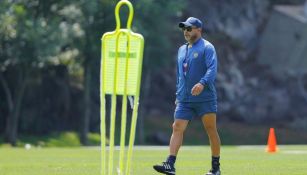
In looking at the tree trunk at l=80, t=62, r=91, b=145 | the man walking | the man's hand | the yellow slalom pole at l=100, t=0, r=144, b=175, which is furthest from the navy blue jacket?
the tree trunk at l=80, t=62, r=91, b=145

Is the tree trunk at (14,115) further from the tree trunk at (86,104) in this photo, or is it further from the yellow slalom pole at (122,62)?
the yellow slalom pole at (122,62)

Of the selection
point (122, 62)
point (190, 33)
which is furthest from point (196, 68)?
point (122, 62)

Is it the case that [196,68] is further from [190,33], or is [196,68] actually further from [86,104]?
[86,104]

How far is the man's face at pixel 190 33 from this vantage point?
1398cm

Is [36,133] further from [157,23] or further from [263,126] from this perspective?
[263,126]

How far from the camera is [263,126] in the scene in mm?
69375

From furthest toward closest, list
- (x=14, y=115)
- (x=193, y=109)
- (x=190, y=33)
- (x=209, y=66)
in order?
(x=14, y=115) < (x=193, y=109) < (x=190, y=33) < (x=209, y=66)

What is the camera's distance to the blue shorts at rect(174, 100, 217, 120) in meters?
14.1

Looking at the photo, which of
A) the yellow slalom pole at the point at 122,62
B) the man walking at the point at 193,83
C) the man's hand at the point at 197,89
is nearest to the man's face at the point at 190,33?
the man walking at the point at 193,83

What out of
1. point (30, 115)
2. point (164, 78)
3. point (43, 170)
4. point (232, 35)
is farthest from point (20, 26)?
point (43, 170)

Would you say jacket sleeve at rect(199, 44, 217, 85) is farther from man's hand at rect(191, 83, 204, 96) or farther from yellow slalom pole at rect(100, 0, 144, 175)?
yellow slalom pole at rect(100, 0, 144, 175)

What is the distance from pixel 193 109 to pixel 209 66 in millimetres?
724

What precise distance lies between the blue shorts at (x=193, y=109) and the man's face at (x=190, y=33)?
34.5 inches

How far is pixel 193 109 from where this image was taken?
14227mm
